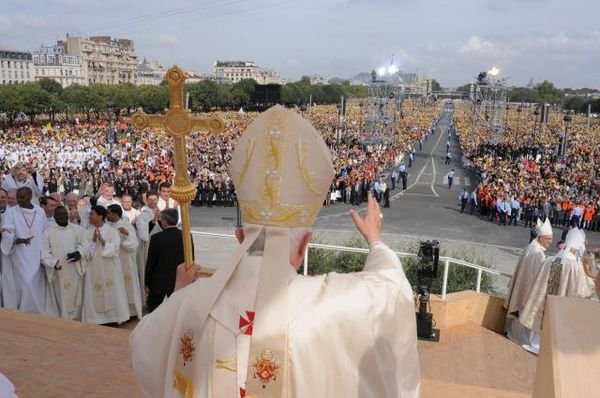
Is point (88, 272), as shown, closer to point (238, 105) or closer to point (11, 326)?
point (11, 326)

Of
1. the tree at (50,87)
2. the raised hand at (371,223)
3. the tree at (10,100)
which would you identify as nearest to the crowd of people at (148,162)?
the raised hand at (371,223)

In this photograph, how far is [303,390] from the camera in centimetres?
182

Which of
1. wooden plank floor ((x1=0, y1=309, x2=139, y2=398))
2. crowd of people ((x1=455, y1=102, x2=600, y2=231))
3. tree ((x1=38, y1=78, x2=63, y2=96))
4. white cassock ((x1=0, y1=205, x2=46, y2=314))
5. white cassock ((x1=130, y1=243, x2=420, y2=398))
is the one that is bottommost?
crowd of people ((x1=455, y1=102, x2=600, y2=231))

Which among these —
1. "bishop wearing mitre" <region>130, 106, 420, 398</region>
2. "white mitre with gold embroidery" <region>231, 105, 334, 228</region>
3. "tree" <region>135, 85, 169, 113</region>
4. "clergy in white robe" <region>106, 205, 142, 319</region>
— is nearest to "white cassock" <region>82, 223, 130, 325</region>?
"clergy in white robe" <region>106, 205, 142, 319</region>

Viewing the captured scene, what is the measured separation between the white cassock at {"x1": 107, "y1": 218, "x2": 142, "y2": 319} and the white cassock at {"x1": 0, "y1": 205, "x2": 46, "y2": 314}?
0.90 metres

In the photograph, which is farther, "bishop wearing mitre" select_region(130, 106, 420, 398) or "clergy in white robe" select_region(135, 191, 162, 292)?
"clergy in white robe" select_region(135, 191, 162, 292)

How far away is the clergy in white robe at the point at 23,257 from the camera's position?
5.82 m

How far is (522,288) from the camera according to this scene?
6648 mm

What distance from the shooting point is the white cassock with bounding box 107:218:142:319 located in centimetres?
625

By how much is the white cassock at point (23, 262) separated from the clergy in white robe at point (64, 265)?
5.4 inches

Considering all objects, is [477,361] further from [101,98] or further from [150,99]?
[150,99]

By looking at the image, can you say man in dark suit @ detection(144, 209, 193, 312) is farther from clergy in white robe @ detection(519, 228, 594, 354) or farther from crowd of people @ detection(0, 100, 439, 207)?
crowd of people @ detection(0, 100, 439, 207)

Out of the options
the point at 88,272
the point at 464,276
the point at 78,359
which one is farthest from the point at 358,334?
the point at 464,276

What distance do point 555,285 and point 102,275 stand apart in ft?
17.7
